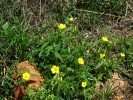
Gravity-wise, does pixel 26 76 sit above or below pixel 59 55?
below

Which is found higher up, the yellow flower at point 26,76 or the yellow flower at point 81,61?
the yellow flower at point 81,61

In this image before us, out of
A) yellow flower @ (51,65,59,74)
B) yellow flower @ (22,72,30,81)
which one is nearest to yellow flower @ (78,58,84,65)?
yellow flower @ (51,65,59,74)

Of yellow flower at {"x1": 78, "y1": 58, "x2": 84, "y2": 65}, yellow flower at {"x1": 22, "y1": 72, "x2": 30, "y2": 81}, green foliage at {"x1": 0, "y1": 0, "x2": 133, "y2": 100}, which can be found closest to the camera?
yellow flower at {"x1": 22, "y1": 72, "x2": 30, "y2": 81}

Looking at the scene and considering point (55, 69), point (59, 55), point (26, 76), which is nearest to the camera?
point (26, 76)

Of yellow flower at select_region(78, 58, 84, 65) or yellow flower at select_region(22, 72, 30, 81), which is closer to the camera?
yellow flower at select_region(22, 72, 30, 81)

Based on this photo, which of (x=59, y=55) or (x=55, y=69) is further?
(x=59, y=55)

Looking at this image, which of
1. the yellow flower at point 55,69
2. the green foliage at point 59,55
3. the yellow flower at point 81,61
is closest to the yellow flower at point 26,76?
the green foliage at point 59,55

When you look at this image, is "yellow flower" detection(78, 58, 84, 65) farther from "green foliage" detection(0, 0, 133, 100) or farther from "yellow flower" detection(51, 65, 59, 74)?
"yellow flower" detection(51, 65, 59, 74)

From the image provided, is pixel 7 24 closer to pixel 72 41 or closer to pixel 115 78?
pixel 72 41

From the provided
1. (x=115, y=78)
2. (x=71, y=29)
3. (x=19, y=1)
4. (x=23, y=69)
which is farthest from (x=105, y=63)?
(x=19, y=1)

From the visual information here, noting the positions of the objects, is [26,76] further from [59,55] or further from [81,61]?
[81,61]

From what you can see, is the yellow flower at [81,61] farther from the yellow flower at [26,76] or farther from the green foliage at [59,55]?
the yellow flower at [26,76]

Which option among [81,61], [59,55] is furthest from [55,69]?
[81,61]

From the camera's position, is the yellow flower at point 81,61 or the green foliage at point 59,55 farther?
the yellow flower at point 81,61
